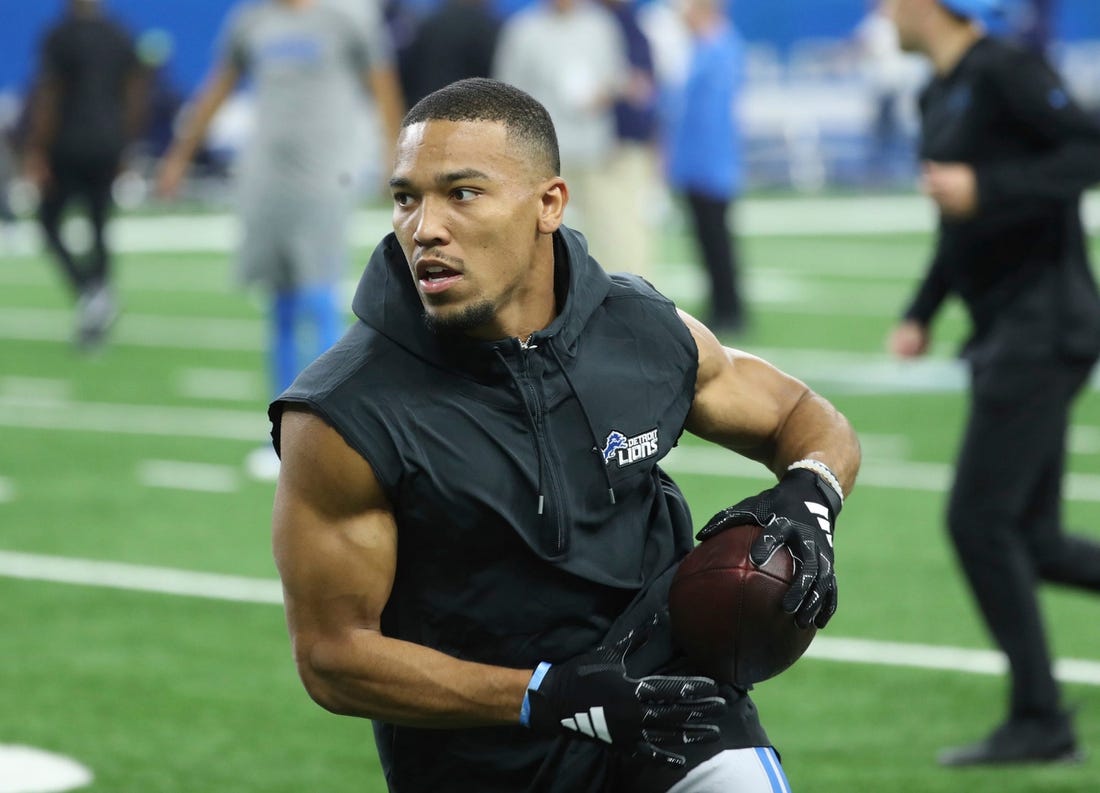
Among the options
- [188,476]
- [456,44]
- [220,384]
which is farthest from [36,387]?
[456,44]

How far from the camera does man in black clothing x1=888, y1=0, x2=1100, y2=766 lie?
562 centimetres

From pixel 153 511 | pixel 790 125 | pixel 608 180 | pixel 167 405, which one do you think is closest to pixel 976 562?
pixel 153 511

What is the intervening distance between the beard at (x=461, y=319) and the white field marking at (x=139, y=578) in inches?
162

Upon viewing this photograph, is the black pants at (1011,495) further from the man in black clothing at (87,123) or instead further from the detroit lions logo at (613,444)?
the man in black clothing at (87,123)

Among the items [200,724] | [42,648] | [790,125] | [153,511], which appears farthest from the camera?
[790,125]

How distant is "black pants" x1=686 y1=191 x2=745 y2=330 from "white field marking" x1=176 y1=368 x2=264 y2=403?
3430 millimetres

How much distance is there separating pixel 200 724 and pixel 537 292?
278 centimetres

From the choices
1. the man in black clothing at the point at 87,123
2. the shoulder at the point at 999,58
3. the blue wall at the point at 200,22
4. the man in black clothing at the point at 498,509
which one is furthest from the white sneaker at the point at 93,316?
the blue wall at the point at 200,22

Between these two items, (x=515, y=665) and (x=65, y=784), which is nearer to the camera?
(x=515, y=665)

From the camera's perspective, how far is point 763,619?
11.8 ft

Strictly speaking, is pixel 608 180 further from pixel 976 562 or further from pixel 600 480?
pixel 600 480

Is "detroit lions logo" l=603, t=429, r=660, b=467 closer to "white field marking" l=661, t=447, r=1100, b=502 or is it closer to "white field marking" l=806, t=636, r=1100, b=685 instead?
"white field marking" l=806, t=636, r=1100, b=685

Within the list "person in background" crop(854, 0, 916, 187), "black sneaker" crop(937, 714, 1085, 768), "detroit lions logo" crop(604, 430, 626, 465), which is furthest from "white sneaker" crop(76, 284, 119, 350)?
"person in background" crop(854, 0, 916, 187)

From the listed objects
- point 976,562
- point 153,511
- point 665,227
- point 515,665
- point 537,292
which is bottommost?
point 665,227
